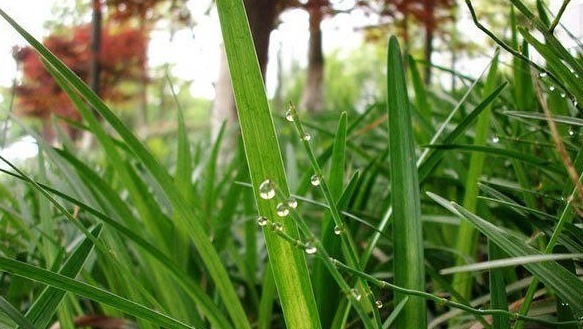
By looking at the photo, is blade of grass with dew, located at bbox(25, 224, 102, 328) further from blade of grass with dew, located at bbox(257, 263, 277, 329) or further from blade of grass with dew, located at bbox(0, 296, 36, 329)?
blade of grass with dew, located at bbox(257, 263, 277, 329)

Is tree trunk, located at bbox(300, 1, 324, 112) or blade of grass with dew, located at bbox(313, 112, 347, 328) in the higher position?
tree trunk, located at bbox(300, 1, 324, 112)

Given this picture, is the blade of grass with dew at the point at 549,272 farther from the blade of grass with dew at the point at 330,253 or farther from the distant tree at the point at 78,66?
the distant tree at the point at 78,66

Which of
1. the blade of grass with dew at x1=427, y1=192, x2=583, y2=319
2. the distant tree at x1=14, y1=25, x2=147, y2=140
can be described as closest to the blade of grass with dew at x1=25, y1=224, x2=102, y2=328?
the blade of grass with dew at x1=427, y1=192, x2=583, y2=319

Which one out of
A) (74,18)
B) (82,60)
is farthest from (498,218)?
(82,60)

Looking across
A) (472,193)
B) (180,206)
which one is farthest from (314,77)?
(180,206)

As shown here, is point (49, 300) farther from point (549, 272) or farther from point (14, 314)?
point (549, 272)

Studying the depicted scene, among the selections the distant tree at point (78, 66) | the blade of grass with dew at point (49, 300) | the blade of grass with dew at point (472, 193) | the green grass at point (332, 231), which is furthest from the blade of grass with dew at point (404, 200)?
the distant tree at point (78, 66)
